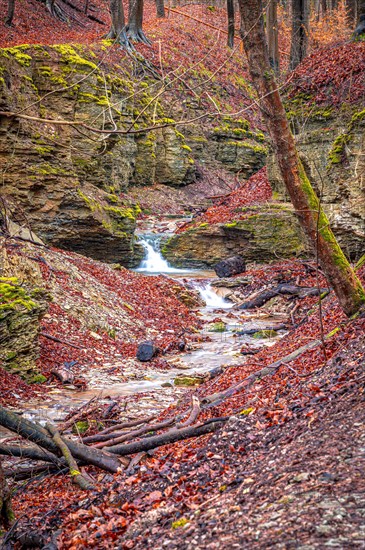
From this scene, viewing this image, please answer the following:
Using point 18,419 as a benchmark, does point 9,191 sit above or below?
above

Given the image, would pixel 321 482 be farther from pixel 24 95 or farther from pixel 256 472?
pixel 24 95

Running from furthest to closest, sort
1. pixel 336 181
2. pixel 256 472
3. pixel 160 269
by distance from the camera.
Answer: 1. pixel 160 269
2. pixel 336 181
3. pixel 256 472

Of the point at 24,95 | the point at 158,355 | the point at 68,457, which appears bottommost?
the point at 158,355

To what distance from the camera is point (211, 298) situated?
1612cm

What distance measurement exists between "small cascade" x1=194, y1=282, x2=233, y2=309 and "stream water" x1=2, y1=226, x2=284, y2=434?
A: 0.03 m

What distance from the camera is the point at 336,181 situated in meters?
14.6

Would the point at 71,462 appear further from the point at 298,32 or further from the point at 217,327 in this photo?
the point at 298,32

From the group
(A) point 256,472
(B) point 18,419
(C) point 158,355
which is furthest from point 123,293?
(A) point 256,472

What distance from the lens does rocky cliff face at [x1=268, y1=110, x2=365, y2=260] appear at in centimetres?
1412

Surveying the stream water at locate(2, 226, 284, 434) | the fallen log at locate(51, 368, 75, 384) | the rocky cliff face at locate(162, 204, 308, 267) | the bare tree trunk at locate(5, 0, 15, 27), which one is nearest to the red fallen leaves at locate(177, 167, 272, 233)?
the rocky cliff face at locate(162, 204, 308, 267)

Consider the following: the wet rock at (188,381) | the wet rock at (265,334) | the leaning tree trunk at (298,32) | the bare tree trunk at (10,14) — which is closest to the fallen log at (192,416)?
the wet rock at (188,381)

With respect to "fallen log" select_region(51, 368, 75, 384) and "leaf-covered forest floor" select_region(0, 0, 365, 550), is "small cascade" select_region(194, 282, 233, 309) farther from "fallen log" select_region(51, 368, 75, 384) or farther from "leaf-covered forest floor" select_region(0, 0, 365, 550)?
"fallen log" select_region(51, 368, 75, 384)

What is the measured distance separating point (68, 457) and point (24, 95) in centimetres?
1333

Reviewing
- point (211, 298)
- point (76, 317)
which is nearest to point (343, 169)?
point (211, 298)
